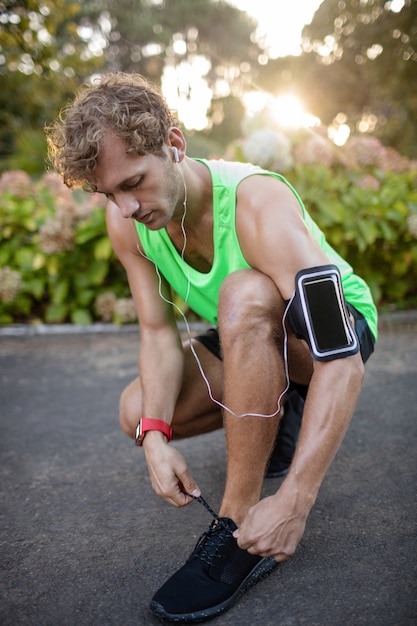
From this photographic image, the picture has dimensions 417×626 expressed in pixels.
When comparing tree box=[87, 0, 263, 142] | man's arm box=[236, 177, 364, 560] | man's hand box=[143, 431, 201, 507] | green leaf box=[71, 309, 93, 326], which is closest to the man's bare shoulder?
man's arm box=[236, 177, 364, 560]

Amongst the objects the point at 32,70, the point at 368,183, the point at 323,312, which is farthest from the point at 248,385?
the point at 32,70

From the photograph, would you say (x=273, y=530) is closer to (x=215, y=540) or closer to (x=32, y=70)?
(x=215, y=540)

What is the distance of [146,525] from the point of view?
2.01 m

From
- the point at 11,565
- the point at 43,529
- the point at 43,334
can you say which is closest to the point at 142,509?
the point at 43,529

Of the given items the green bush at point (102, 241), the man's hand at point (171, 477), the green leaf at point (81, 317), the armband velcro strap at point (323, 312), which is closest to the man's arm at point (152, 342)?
the man's hand at point (171, 477)

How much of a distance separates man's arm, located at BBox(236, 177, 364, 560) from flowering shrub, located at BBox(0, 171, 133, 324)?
10.6 ft

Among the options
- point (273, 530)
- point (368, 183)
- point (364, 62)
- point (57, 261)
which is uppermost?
point (364, 62)

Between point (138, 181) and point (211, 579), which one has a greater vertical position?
point (138, 181)

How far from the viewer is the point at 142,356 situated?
85.5 inches

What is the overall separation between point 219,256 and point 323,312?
50 cm

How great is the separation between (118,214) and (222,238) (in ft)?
1.66

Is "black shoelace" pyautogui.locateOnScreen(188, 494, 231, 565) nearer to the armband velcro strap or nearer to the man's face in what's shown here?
the armband velcro strap

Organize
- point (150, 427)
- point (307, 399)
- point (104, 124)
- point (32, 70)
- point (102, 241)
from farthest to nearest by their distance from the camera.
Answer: point (32, 70), point (102, 241), point (150, 427), point (104, 124), point (307, 399)

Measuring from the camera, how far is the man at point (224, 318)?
5.06 ft
